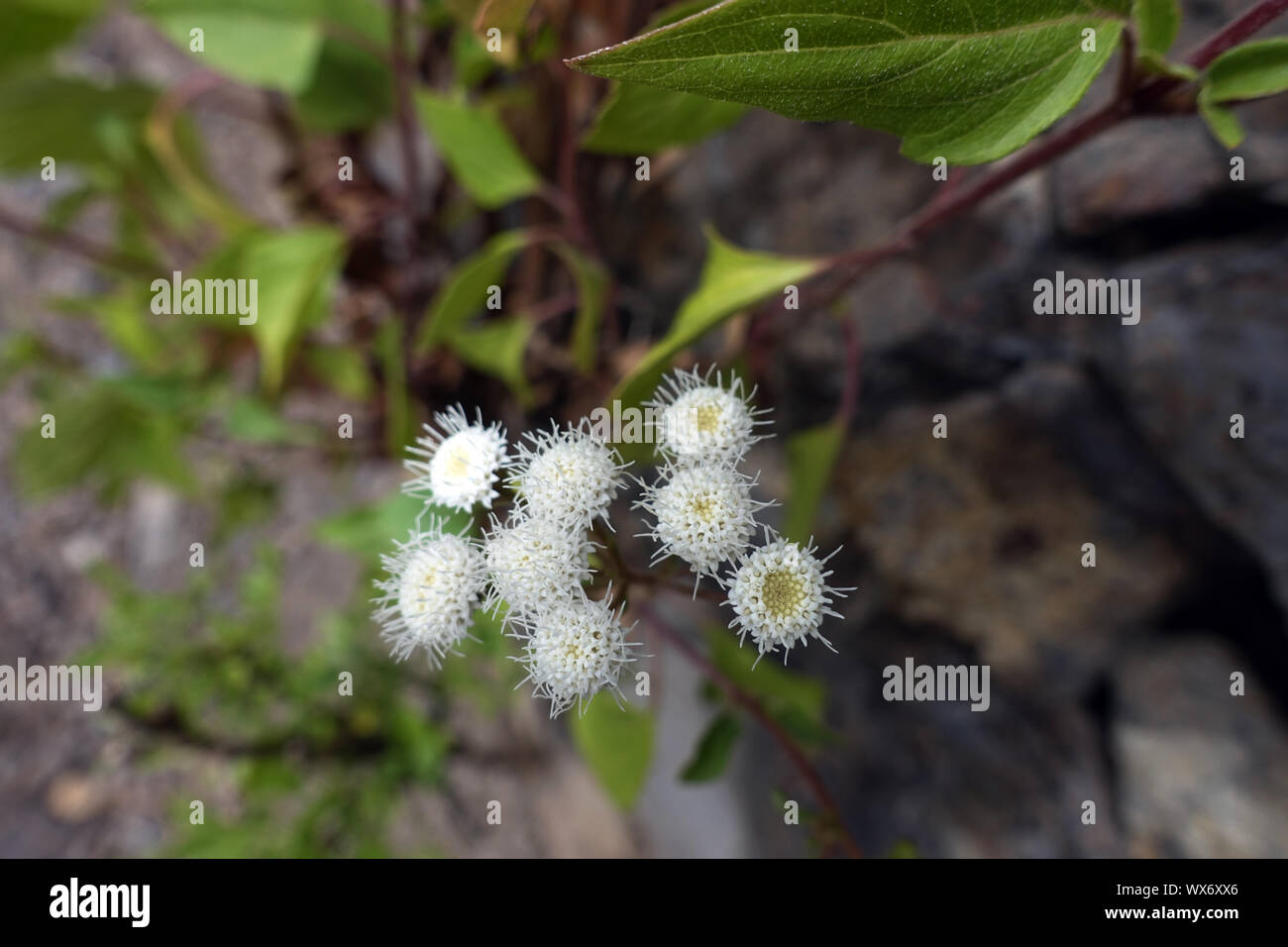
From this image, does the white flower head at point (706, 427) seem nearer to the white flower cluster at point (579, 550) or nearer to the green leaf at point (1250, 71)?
the white flower cluster at point (579, 550)

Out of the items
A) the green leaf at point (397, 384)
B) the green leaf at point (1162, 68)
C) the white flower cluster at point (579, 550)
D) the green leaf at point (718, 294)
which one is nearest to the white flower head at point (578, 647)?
the white flower cluster at point (579, 550)

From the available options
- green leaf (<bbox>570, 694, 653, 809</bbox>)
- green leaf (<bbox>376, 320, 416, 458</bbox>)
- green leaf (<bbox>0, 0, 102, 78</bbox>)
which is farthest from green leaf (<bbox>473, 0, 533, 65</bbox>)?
green leaf (<bbox>0, 0, 102, 78</bbox>)

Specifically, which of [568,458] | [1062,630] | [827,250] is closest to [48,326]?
[827,250]

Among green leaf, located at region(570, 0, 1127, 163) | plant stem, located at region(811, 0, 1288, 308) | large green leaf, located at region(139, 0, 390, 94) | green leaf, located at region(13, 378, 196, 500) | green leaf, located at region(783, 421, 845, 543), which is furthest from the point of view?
green leaf, located at region(13, 378, 196, 500)

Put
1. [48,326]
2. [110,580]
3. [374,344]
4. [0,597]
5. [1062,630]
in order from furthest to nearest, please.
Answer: [48,326] → [0,597] → [110,580] → [374,344] → [1062,630]

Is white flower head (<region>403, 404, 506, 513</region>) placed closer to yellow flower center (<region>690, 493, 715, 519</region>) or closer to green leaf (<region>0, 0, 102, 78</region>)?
Result: yellow flower center (<region>690, 493, 715, 519</region>)
